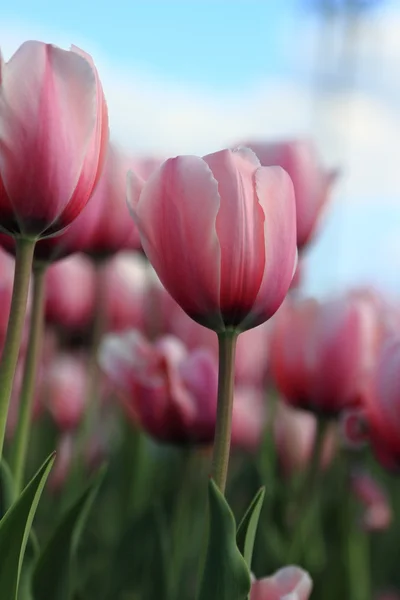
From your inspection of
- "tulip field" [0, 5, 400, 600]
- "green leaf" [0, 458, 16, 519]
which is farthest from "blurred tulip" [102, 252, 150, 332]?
"green leaf" [0, 458, 16, 519]

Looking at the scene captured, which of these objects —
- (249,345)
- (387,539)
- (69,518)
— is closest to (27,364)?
(69,518)

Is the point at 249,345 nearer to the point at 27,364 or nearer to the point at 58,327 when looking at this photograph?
the point at 58,327

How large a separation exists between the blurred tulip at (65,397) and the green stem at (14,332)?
655 mm

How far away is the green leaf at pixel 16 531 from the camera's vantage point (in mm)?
324

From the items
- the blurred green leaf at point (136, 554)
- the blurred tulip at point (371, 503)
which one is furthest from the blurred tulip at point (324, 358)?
the blurred tulip at point (371, 503)

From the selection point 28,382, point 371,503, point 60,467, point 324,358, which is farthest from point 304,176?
point 60,467

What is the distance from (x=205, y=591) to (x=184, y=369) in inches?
13.3

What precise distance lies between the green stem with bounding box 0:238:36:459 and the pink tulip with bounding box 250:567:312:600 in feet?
0.44

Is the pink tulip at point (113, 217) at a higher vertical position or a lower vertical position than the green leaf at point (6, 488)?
higher

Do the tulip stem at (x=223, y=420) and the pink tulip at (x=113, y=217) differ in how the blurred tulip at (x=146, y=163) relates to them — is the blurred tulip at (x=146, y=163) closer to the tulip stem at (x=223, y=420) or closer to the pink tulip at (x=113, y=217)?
the pink tulip at (x=113, y=217)

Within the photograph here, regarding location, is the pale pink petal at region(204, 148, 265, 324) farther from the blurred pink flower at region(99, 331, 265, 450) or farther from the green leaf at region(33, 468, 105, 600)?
the blurred pink flower at region(99, 331, 265, 450)

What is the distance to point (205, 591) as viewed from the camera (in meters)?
0.35

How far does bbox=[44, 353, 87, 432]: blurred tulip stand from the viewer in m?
0.99

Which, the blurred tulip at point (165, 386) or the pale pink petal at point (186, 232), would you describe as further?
the blurred tulip at point (165, 386)
